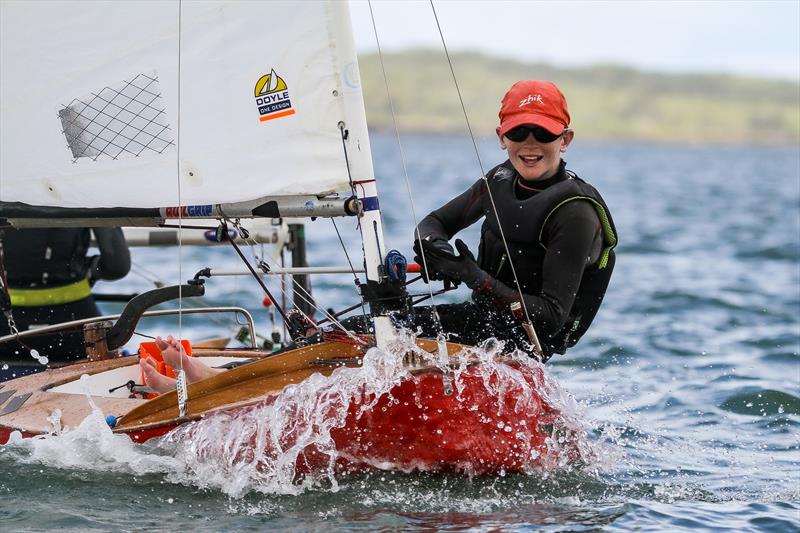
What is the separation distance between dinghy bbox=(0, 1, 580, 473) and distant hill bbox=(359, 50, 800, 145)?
98123mm

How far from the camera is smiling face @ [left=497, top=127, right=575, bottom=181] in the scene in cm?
520

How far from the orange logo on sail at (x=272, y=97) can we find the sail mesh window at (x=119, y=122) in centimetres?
50

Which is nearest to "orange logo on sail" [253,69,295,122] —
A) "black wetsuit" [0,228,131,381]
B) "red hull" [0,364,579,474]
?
"red hull" [0,364,579,474]

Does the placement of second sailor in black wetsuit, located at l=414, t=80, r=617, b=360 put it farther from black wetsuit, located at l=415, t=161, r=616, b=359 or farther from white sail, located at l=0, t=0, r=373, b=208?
white sail, located at l=0, t=0, r=373, b=208

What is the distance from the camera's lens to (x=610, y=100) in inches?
4857

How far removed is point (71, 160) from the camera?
5.53m

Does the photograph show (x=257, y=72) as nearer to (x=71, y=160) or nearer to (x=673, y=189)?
(x=71, y=160)

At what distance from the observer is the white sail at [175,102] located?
192 inches

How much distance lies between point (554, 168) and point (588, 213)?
401 mm

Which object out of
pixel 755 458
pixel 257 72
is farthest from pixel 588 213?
pixel 755 458

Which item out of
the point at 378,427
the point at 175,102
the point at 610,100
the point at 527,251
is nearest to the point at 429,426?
the point at 378,427

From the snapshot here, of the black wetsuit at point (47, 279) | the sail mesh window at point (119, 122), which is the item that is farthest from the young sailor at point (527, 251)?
the black wetsuit at point (47, 279)

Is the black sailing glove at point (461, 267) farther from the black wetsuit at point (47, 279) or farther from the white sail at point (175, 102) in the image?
the black wetsuit at point (47, 279)

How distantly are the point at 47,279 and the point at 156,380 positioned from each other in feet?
6.07
